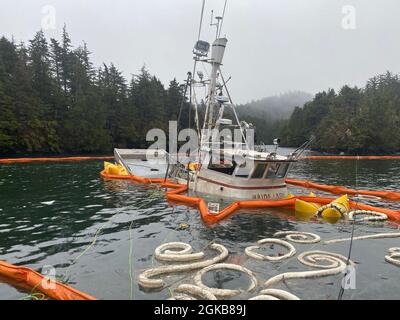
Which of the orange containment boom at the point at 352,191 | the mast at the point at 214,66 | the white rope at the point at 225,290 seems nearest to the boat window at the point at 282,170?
the orange containment boom at the point at 352,191

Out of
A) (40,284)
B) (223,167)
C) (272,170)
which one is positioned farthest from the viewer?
(223,167)

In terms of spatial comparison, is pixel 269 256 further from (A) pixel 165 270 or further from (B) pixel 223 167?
(B) pixel 223 167

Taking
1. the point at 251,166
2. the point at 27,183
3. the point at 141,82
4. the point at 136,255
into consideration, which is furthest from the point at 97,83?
the point at 136,255

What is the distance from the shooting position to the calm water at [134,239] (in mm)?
9172

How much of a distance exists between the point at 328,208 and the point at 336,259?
6139 millimetres

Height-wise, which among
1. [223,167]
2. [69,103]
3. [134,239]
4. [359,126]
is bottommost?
[134,239]

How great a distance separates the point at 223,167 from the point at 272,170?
3.47 m

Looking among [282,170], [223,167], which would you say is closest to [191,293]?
[282,170]

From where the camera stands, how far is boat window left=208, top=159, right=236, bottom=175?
66.8ft

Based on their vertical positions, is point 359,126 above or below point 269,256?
above

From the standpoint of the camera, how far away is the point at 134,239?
13375 mm

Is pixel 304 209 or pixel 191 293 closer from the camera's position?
pixel 191 293

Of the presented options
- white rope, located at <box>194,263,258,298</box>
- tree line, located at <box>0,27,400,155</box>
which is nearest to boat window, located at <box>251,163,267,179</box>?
white rope, located at <box>194,263,258,298</box>

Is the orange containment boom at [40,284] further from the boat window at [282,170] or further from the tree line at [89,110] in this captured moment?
Answer: the tree line at [89,110]
